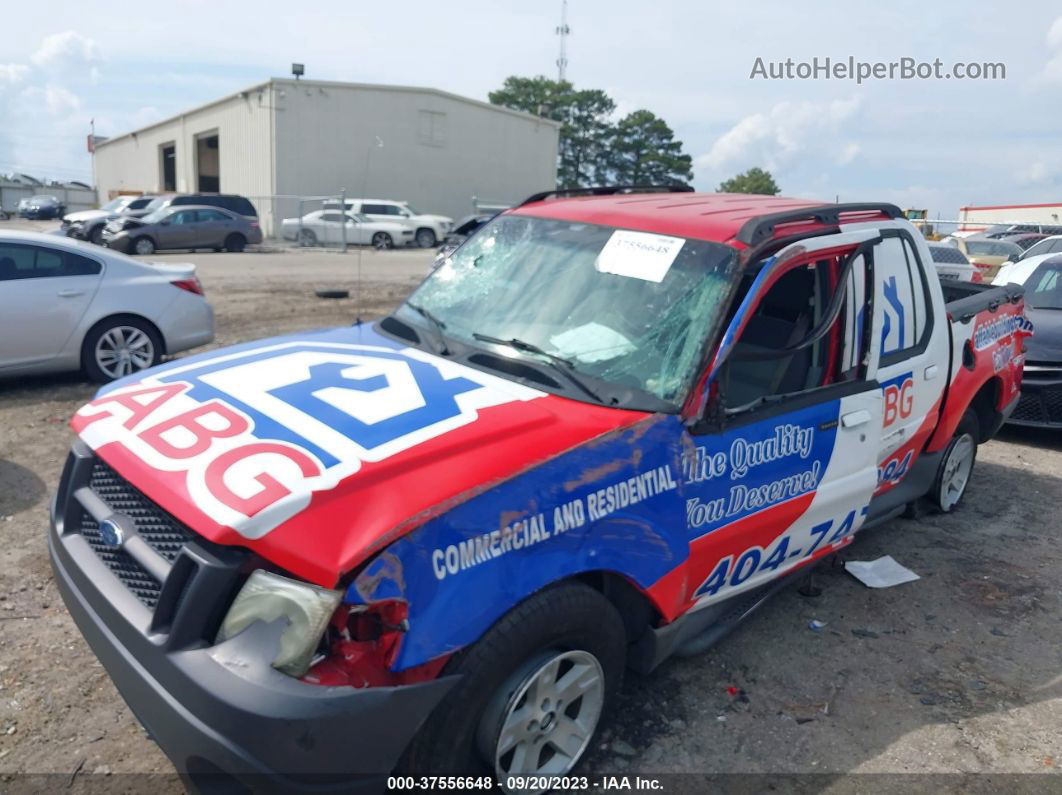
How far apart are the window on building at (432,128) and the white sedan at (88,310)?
105 ft

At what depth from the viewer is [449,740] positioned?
2.41m

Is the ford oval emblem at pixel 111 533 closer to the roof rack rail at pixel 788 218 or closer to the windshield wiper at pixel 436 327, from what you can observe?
the windshield wiper at pixel 436 327

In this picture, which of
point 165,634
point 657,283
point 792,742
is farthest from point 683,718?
point 165,634

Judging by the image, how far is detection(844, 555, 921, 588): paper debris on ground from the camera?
4570 mm

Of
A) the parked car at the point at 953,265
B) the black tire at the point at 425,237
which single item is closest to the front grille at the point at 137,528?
the parked car at the point at 953,265

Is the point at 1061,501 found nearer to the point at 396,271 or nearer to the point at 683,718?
the point at 683,718

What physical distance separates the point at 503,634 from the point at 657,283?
1586 mm

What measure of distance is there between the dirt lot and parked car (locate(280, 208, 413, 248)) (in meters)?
24.0

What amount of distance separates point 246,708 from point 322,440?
0.80 m

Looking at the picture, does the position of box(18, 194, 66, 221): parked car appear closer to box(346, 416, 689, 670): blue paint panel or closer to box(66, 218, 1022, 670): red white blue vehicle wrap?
box(66, 218, 1022, 670): red white blue vehicle wrap

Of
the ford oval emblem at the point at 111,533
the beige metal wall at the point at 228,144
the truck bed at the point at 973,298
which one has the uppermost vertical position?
the beige metal wall at the point at 228,144

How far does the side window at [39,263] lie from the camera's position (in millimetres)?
7254

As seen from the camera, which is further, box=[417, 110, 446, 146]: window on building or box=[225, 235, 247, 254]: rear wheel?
box=[417, 110, 446, 146]: window on building

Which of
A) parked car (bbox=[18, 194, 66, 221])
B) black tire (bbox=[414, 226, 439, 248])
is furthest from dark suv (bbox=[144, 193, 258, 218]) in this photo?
parked car (bbox=[18, 194, 66, 221])
